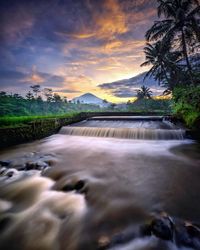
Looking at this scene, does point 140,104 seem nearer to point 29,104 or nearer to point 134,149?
point 29,104

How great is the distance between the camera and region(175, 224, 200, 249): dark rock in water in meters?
2.25

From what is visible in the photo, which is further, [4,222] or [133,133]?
[133,133]

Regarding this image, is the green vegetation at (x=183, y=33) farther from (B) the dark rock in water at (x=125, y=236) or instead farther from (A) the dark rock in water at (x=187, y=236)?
(B) the dark rock in water at (x=125, y=236)

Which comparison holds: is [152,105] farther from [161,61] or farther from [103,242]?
[103,242]

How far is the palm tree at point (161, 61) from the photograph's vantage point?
1822 cm

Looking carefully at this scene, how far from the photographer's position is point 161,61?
2064cm

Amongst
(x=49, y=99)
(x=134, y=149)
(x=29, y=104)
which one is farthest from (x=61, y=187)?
(x=49, y=99)

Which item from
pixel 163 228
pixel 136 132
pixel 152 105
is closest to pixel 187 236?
pixel 163 228

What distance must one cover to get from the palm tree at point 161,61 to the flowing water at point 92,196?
1426 centimetres

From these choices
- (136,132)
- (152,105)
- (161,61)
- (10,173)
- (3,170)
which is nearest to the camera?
(10,173)

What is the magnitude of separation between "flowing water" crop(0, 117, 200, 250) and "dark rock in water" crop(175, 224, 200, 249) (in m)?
0.18

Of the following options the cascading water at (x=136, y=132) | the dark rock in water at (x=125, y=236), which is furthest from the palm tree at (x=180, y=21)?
the dark rock in water at (x=125, y=236)

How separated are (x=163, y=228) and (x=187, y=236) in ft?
1.11

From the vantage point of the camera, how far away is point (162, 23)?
1383cm
